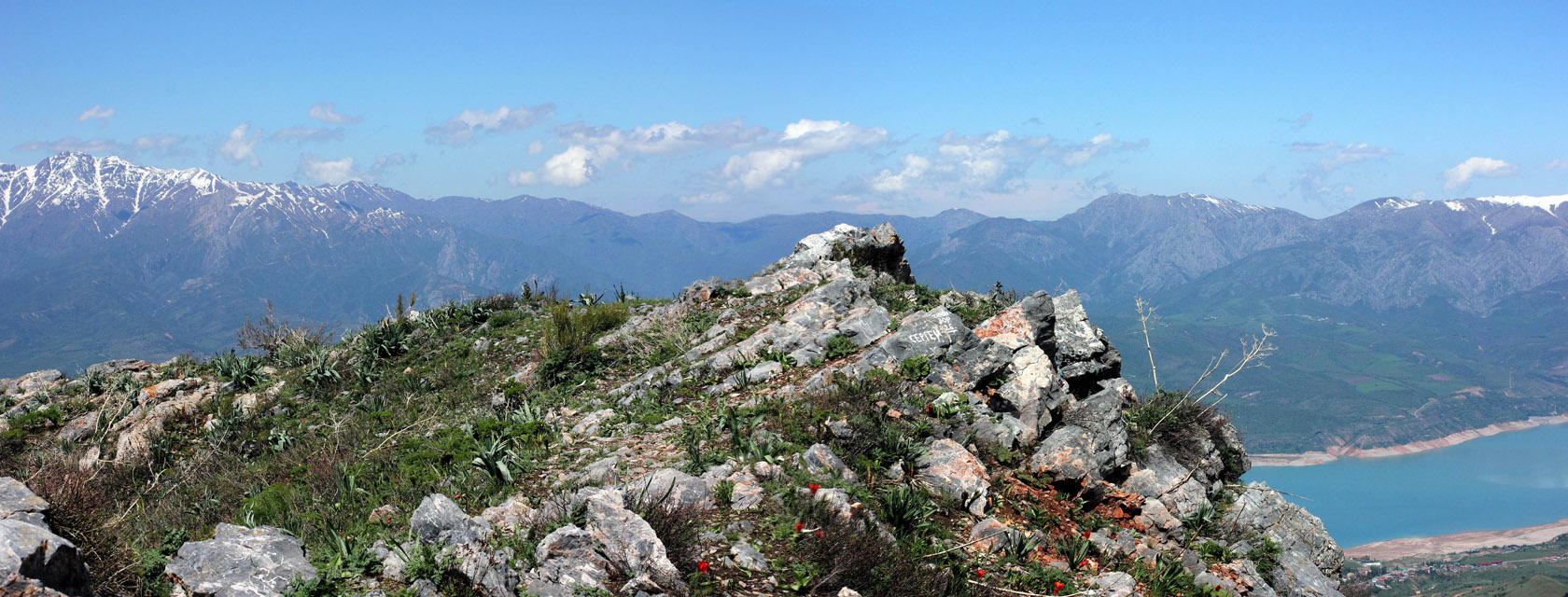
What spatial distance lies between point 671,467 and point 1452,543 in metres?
188

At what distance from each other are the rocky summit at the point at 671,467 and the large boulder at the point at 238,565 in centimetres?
2

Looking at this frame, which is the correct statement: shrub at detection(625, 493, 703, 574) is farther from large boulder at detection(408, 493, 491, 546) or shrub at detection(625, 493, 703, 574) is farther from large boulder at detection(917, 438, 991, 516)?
large boulder at detection(917, 438, 991, 516)

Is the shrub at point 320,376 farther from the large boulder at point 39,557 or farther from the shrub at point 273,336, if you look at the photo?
the large boulder at point 39,557

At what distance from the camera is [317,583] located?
531 centimetres

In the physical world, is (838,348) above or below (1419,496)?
above

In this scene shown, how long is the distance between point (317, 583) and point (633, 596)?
2.33m

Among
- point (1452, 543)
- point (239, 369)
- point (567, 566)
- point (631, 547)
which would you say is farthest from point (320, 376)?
point (1452, 543)

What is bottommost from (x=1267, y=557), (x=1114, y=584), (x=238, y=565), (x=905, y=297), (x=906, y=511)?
(x=1267, y=557)

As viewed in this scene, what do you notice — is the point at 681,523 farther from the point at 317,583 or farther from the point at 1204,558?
the point at 1204,558

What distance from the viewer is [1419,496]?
175000 millimetres

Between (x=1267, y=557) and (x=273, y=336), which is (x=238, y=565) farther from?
(x=273, y=336)

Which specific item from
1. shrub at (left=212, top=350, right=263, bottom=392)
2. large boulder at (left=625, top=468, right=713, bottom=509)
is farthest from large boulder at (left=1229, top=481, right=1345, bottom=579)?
shrub at (left=212, top=350, right=263, bottom=392)

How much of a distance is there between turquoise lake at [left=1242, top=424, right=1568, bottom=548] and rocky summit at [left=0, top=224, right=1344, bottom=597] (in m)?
169

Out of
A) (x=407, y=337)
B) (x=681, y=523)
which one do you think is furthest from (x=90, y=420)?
(x=681, y=523)
